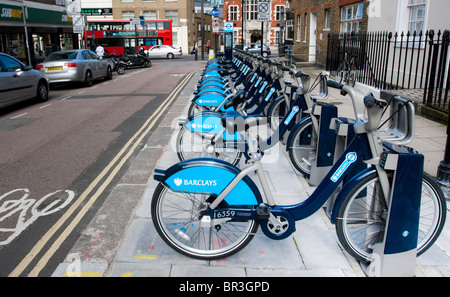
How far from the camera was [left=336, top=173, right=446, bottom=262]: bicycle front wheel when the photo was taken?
118 inches

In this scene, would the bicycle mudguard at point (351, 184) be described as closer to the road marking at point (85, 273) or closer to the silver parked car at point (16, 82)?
the road marking at point (85, 273)

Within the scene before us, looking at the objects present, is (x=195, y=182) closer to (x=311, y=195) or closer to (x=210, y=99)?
(x=311, y=195)

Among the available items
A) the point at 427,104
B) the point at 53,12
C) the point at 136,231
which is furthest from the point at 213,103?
the point at 53,12

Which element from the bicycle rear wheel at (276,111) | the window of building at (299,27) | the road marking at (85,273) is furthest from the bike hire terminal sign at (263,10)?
the window of building at (299,27)

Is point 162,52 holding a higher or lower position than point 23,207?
higher

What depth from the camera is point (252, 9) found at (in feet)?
228

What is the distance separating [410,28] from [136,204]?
9.98 metres

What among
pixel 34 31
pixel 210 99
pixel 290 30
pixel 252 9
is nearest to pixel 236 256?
pixel 210 99

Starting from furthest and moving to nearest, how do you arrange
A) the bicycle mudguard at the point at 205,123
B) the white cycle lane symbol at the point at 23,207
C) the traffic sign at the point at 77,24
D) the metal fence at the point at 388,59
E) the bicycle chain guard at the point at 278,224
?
the traffic sign at the point at 77,24 < the metal fence at the point at 388,59 < the bicycle mudguard at the point at 205,123 < the white cycle lane symbol at the point at 23,207 < the bicycle chain guard at the point at 278,224

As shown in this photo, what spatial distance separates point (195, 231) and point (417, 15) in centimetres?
1003

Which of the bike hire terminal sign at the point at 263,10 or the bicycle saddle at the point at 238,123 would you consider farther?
the bike hire terminal sign at the point at 263,10

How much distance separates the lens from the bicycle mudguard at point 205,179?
3.08 meters

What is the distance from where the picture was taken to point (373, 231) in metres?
3.19

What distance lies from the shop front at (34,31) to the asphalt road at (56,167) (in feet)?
27.9
